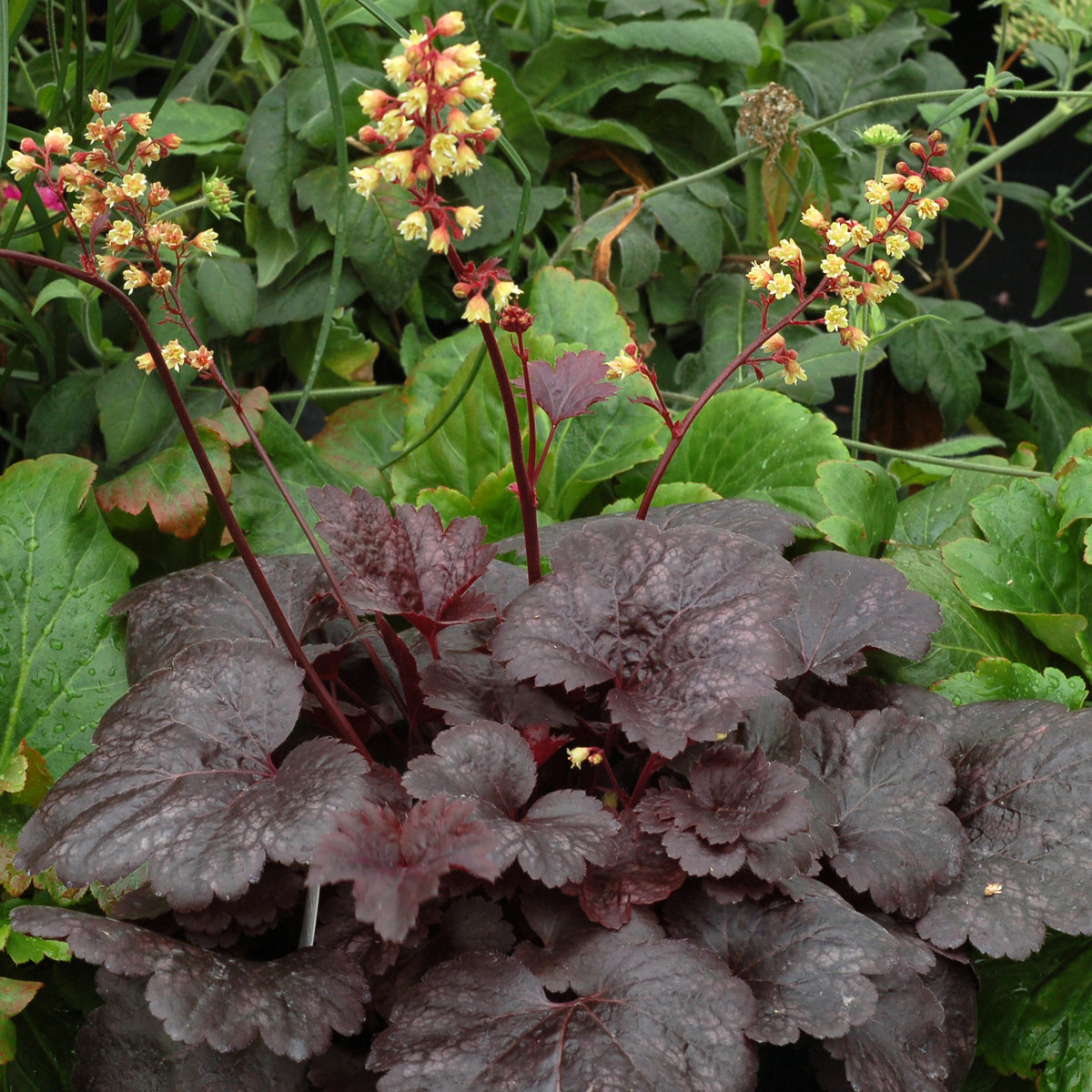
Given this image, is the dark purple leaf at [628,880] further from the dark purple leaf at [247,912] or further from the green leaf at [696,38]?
the green leaf at [696,38]

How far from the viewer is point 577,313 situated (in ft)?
4.48

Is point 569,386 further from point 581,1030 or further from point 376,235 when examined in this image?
point 376,235

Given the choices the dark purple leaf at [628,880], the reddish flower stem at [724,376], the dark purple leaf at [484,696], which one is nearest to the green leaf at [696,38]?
the reddish flower stem at [724,376]

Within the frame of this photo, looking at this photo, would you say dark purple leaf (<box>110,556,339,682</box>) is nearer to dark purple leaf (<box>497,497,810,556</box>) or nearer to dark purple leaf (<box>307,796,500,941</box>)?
dark purple leaf (<box>497,497,810,556</box>)

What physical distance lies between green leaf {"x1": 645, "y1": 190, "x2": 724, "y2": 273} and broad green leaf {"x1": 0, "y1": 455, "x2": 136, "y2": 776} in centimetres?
94

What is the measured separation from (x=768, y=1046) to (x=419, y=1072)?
0.33 metres

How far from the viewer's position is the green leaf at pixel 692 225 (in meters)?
1.60

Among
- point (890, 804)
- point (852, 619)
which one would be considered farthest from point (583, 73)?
point (890, 804)

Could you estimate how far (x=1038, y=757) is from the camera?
0.83 meters

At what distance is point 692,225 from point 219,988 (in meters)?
1.31

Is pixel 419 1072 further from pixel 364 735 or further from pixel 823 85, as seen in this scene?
pixel 823 85

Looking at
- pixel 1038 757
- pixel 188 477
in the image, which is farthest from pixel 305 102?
pixel 1038 757

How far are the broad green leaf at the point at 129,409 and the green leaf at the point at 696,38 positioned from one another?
0.90 metres

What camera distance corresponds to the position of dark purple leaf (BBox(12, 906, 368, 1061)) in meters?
0.62
